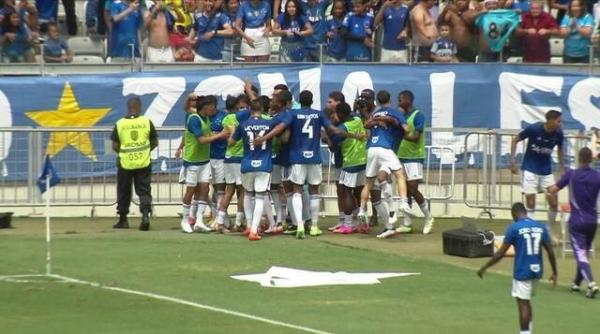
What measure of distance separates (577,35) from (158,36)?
8.16 m

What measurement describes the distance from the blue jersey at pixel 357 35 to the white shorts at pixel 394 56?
0.29 m

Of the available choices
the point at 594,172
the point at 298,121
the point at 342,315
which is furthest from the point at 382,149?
the point at 342,315

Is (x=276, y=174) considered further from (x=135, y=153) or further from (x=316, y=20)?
(x=316, y=20)

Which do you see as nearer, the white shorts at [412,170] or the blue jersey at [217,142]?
the blue jersey at [217,142]

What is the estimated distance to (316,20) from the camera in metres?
28.9

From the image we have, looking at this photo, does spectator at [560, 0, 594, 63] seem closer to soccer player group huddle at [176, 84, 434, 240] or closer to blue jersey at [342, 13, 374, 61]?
blue jersey at [342, 13, 374, 61]

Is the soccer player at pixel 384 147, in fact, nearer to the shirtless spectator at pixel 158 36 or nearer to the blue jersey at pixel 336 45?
the blue jersey at pixel 336 45

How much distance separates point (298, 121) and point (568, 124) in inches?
310

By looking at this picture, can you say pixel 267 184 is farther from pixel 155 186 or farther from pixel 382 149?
pixel 155 186

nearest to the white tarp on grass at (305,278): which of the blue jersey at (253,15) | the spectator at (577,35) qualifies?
the blue jersey at (253,15)

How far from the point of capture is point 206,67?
92.3ft

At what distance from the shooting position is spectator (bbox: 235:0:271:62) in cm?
2856

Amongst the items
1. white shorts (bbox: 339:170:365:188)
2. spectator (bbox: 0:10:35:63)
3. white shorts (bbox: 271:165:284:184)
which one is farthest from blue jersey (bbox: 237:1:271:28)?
white shorts (bbox: 271:165:284:184)

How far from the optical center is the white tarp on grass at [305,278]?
18.2 meters
